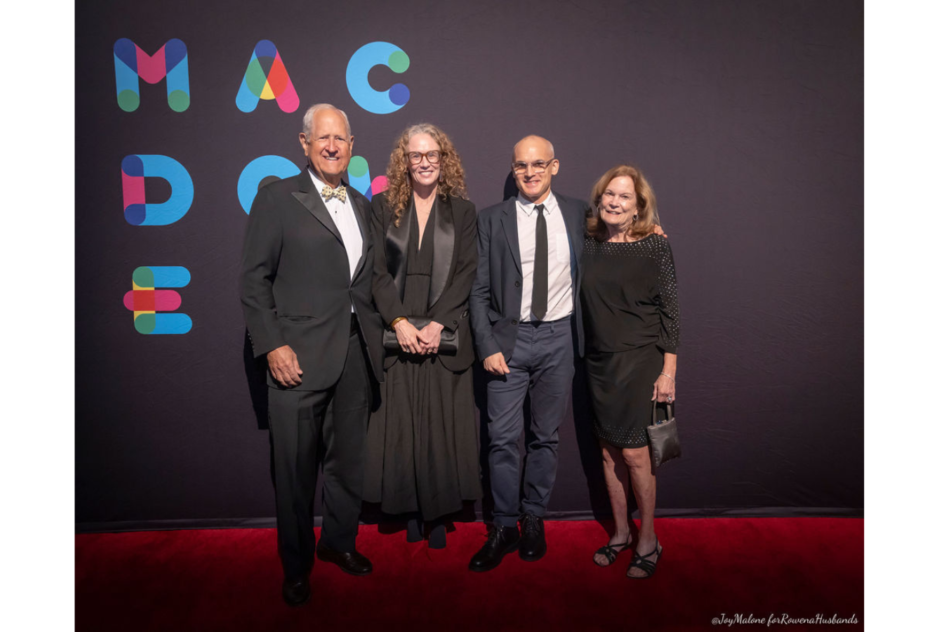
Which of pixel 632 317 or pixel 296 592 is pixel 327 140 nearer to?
pixel 632 317

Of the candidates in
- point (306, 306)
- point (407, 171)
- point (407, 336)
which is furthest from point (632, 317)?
point (306, 306)

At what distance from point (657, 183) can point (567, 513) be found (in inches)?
84.1

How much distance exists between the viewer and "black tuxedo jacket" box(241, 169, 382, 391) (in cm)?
226

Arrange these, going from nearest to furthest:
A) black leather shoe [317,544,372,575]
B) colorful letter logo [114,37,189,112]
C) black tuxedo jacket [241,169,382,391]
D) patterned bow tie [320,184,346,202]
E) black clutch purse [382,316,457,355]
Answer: black tuxedo jacket [241,169,382,391] → patterned bow tie [320,184,346,202] → black clutch purse [382,316,457,355] → black leather shoe [317,544,372,575] → colorful letter logo [114,37,189,112]

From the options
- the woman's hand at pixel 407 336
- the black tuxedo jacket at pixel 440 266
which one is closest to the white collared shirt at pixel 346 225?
the black tuxedo jacket at pixel 440 266

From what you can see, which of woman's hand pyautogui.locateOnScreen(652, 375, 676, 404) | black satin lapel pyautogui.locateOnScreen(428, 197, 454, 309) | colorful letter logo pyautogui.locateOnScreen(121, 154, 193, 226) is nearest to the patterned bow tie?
black satin lapel pyautogui.locateOnScreen(428, 197, 454, 309)

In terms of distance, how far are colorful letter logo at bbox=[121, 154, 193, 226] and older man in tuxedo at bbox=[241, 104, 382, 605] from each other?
93cm

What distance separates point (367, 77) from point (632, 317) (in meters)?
2.03

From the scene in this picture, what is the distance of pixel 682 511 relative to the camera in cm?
318

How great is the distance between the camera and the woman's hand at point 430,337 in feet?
7.97

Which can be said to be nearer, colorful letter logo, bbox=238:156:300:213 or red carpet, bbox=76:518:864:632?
red carpet, bbox=76:518:864:632

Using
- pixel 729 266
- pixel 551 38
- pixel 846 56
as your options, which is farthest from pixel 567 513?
A: pixel 846 56

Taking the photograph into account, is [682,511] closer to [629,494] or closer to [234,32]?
[629,494]

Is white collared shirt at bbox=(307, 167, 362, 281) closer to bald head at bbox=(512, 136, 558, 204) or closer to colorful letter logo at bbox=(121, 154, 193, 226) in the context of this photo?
bald head at bbox=(512, 136, 558, 204)
